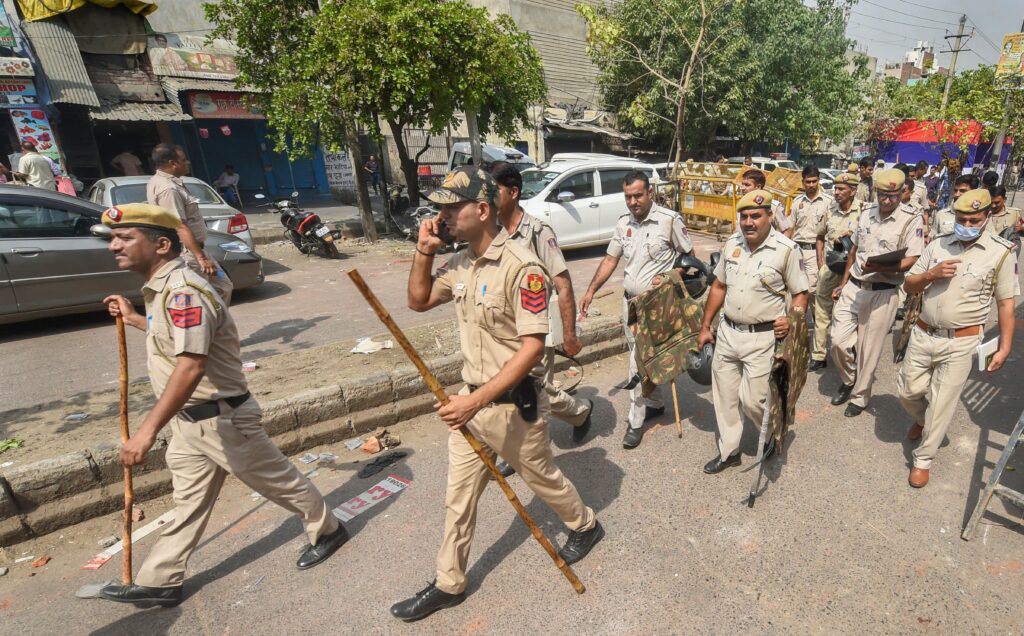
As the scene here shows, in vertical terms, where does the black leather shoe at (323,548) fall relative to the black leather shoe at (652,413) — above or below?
above

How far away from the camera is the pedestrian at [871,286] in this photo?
4.17m

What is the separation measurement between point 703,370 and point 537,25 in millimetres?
20865

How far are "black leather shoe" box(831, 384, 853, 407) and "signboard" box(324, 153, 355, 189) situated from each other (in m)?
16.2

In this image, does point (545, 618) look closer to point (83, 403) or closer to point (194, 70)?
Result: point (83, 403)

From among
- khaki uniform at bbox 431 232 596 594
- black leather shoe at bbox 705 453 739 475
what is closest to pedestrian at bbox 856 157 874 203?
black leather shoe at bbox 705 453 739 475

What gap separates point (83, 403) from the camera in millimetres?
4305

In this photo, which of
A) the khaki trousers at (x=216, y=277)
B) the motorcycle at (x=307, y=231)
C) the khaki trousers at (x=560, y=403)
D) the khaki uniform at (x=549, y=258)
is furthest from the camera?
the motorcycle at (x=307, y=231)

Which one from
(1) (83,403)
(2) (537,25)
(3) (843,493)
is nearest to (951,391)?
(3) (843,493)

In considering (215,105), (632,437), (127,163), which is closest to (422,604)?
(632,437)

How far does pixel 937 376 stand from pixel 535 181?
7587mm

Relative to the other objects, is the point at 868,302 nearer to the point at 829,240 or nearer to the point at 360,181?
the point at 829,240

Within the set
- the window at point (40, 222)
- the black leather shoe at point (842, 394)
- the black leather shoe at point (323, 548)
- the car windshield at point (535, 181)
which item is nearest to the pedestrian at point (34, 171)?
the window at point (40, 222)

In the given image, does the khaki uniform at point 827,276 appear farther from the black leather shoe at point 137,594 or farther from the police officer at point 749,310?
the black leather shoe at point 137,594

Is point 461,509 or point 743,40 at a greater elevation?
point 743,40
